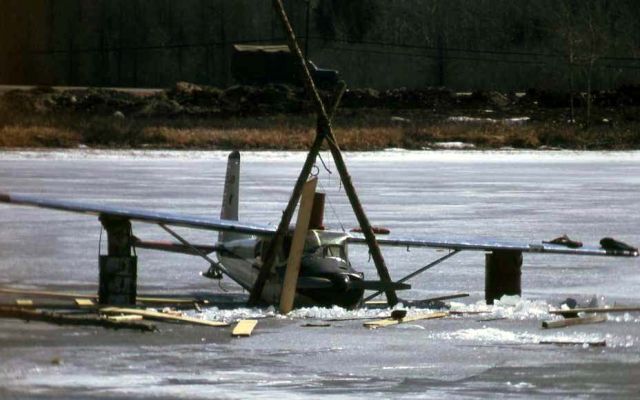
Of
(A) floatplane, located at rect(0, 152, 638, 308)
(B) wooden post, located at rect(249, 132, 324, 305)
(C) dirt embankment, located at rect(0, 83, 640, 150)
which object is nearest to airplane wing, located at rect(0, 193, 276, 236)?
(A) floatplane, located at rect(0, 152, 638, 308)

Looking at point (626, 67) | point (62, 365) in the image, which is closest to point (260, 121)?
point (626, 67)

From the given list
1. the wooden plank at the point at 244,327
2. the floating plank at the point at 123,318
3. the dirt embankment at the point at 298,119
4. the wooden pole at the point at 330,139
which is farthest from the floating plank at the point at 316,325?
the dirt embankment at the point at 298,119

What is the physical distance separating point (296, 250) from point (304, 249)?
0.86 ft

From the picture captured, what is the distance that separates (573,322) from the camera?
12.8 meters

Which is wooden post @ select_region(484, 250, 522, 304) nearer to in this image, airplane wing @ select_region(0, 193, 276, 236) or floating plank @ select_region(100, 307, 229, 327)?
airplane wing @ select_region(0, 193, 276, 236)

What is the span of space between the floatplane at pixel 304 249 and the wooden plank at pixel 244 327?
0.96 metres

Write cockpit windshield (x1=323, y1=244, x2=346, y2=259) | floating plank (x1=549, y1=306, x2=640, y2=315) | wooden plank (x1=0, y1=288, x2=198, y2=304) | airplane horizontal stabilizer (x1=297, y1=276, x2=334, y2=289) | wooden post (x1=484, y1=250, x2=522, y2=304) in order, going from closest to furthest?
floating plank (x1=549, y1=306, x2=640, y2=315)
airplane horizontal stabilizer (x1=297, y1=276, x2=334, y2=289)
cockpit windshield (x1=323, y1=244, x2=346, y2=259)
wooden plank (x1=0, y1=288, x2=198, y2=304)
wooden post (x1=484, y1=250, x2=522, y2=304)

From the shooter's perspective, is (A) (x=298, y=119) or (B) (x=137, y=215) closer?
(B) (x=137, y=215)

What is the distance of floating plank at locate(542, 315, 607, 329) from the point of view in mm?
12570

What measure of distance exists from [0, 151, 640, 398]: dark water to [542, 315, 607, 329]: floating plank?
117 mm

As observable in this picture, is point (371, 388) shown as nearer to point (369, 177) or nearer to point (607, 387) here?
point (607, 387)

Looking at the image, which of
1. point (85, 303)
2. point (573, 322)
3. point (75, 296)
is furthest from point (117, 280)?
point (573, 322)

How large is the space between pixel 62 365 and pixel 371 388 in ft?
7.54

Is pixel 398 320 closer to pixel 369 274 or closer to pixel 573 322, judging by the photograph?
pixel 573 322
